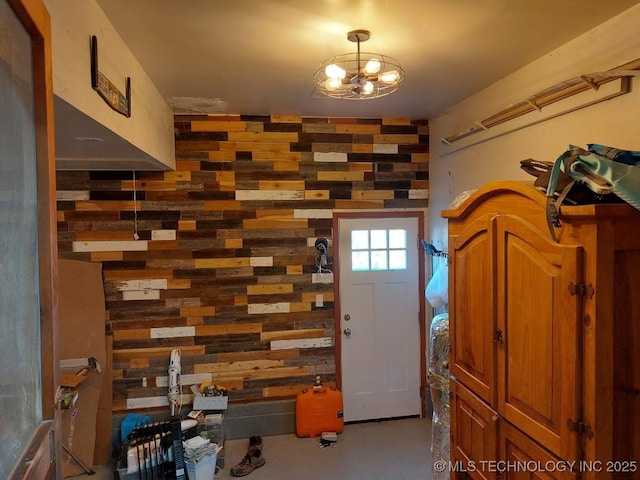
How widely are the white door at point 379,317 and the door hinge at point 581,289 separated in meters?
2.63

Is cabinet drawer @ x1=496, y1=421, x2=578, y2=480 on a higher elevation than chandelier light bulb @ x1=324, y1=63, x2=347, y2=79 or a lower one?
lower

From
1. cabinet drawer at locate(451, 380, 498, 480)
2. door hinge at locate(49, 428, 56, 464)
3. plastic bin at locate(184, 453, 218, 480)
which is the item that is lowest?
plastic bin at locate(184, 453, 218, 480)

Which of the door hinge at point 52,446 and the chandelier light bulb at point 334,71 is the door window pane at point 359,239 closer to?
the chandelier light bulb at point 334,71

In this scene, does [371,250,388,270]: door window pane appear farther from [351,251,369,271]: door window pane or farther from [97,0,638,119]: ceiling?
[97,0,638,119]: ceiling

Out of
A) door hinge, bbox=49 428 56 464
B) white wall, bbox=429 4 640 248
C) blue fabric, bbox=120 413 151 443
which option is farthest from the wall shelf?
blue fabric, bbox=120 413 151 443

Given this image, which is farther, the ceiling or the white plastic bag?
the white plastic bag

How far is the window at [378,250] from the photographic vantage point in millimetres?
3941

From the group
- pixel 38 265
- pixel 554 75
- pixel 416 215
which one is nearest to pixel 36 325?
pixel 38 265

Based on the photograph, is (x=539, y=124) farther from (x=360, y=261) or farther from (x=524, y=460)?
(x=360, y=261)

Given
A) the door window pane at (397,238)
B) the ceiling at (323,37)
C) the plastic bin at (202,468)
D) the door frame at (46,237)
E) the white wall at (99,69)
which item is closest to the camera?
the door frame at (46,237)

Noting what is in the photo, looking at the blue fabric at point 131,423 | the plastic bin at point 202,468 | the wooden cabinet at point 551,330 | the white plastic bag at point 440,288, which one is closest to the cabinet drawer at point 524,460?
the wooden cabinet at point 551,330

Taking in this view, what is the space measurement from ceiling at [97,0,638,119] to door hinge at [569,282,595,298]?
1.25 meters

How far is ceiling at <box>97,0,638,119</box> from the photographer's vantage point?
1785 millimetres

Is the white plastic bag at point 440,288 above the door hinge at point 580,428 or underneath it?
above
